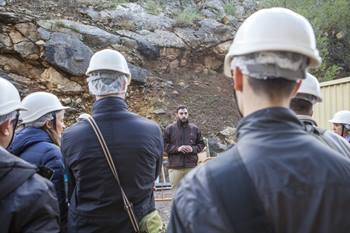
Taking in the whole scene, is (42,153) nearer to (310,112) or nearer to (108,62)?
(108,62)

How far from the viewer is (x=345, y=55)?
21203 mm

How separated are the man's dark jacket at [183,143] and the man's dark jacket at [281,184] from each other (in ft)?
25.5

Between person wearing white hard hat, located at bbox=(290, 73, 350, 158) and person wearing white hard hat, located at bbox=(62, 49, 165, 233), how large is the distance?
1.09 m

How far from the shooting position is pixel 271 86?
5.43ft

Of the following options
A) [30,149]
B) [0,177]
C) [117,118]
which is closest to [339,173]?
[0,177]

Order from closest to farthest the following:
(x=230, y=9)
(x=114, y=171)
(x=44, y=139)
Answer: (x=114, y=171)
(x=44, y=139)
(x=230, y=9)

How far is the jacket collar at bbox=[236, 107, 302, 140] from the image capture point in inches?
64.6

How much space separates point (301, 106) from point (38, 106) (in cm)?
211

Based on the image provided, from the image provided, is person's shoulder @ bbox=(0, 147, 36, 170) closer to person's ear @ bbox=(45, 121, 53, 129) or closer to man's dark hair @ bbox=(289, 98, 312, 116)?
person's ear @ bbox=(45, 121, 53, 129)

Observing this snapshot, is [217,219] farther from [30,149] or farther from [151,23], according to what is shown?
[151,23]

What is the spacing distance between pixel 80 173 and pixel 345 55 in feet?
66.3

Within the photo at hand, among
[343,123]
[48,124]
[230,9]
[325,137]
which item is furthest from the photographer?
[230,9]

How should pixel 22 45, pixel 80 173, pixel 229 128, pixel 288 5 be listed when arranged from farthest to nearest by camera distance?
pixel 288 5 < pixel 229 128 < pixel 22 45 < pixel 80 173

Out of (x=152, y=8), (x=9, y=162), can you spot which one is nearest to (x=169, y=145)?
(x=9, y=162)
